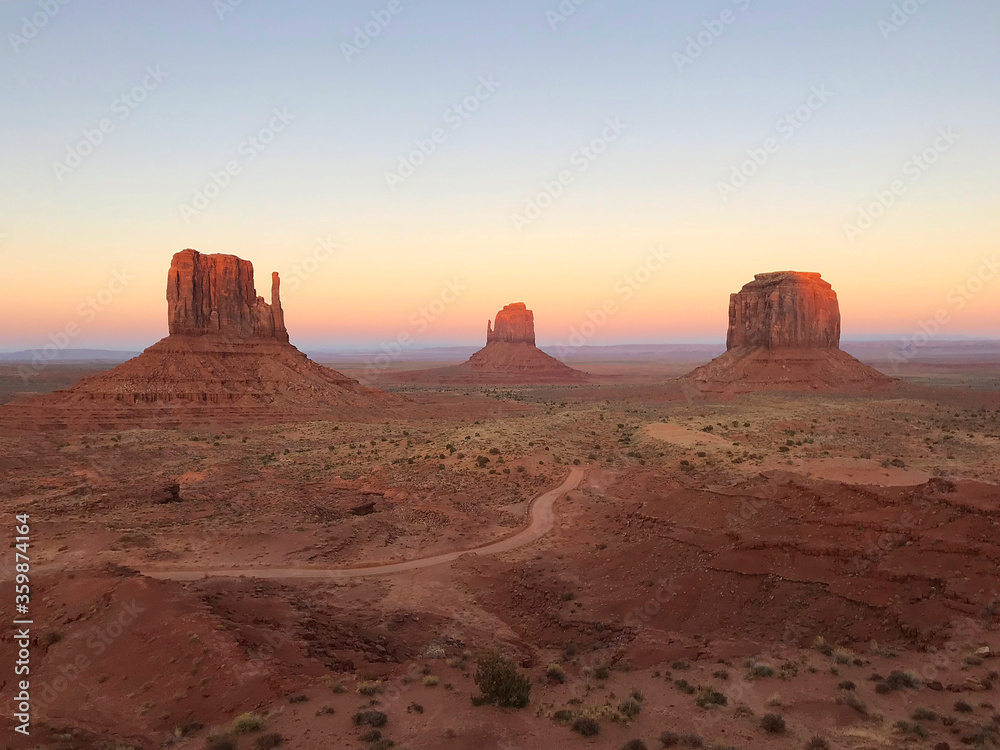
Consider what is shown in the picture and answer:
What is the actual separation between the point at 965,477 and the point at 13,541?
40203 mm

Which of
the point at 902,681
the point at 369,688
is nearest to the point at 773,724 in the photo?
the point at 902,681

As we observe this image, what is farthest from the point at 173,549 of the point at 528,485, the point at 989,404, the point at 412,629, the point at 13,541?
the point at 989,404

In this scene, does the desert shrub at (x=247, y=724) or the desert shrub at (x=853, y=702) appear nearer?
the desert shrub at (x=247, y=724)

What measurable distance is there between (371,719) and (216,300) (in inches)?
2623

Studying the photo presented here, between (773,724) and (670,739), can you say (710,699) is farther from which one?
(670,739)


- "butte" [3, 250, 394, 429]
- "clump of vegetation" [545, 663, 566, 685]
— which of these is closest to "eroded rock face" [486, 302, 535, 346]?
"butte" [3, 250, 394, 429]

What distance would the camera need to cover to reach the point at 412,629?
16.0 meters

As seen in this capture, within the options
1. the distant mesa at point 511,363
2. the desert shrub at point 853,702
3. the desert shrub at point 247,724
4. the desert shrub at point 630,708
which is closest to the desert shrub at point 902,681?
the desert shrub at point 853,702

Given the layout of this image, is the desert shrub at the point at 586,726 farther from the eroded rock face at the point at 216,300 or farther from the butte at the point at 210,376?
the eroded rock face at the point at 216,300

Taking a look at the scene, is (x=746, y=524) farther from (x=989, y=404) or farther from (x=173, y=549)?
(x=989, y=404)

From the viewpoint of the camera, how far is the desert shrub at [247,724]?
9797 millimetres

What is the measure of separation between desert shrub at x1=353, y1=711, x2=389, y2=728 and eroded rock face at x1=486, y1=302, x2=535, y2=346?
143m

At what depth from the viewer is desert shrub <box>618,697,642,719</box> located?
1052cm

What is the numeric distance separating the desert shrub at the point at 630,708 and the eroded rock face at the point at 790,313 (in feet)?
261
